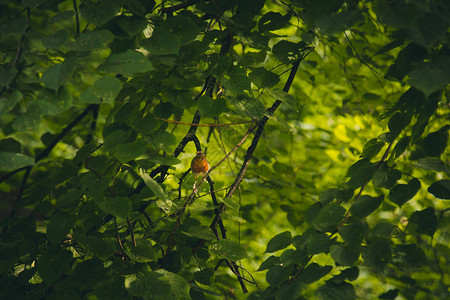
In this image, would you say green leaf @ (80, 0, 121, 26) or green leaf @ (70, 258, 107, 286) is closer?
green leaf @ (80, 0, 121, 26)

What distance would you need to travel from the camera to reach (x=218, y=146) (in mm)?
1674

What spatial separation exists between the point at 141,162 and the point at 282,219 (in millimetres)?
1521

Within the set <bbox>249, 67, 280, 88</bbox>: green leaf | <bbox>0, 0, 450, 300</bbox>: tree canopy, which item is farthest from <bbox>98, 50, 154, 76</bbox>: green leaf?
<bbox>249, 67, 280, 88</bbox>: green leaf

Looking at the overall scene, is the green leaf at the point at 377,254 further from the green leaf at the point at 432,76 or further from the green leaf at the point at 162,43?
the green leaf at the point at 162,43

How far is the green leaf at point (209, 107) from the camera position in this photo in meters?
0.97

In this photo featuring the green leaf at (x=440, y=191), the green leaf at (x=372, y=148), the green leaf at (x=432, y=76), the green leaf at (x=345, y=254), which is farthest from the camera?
the green leaf at (x=372, y=148)

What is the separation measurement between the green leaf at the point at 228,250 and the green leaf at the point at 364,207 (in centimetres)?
35

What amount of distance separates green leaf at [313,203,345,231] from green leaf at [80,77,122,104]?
0.50 metres

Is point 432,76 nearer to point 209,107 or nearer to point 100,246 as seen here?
point 209,107

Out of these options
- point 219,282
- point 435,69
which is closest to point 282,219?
point 219,282

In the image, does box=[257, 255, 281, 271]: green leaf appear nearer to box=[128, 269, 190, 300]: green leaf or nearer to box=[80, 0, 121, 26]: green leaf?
box=[128, 269, 190, 300]: green leaf

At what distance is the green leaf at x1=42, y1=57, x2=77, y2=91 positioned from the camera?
0.75 m

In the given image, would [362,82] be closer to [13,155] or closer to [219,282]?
[219,282]

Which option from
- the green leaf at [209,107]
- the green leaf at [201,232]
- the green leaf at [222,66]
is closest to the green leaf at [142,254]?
the green leaf at [201,232]
